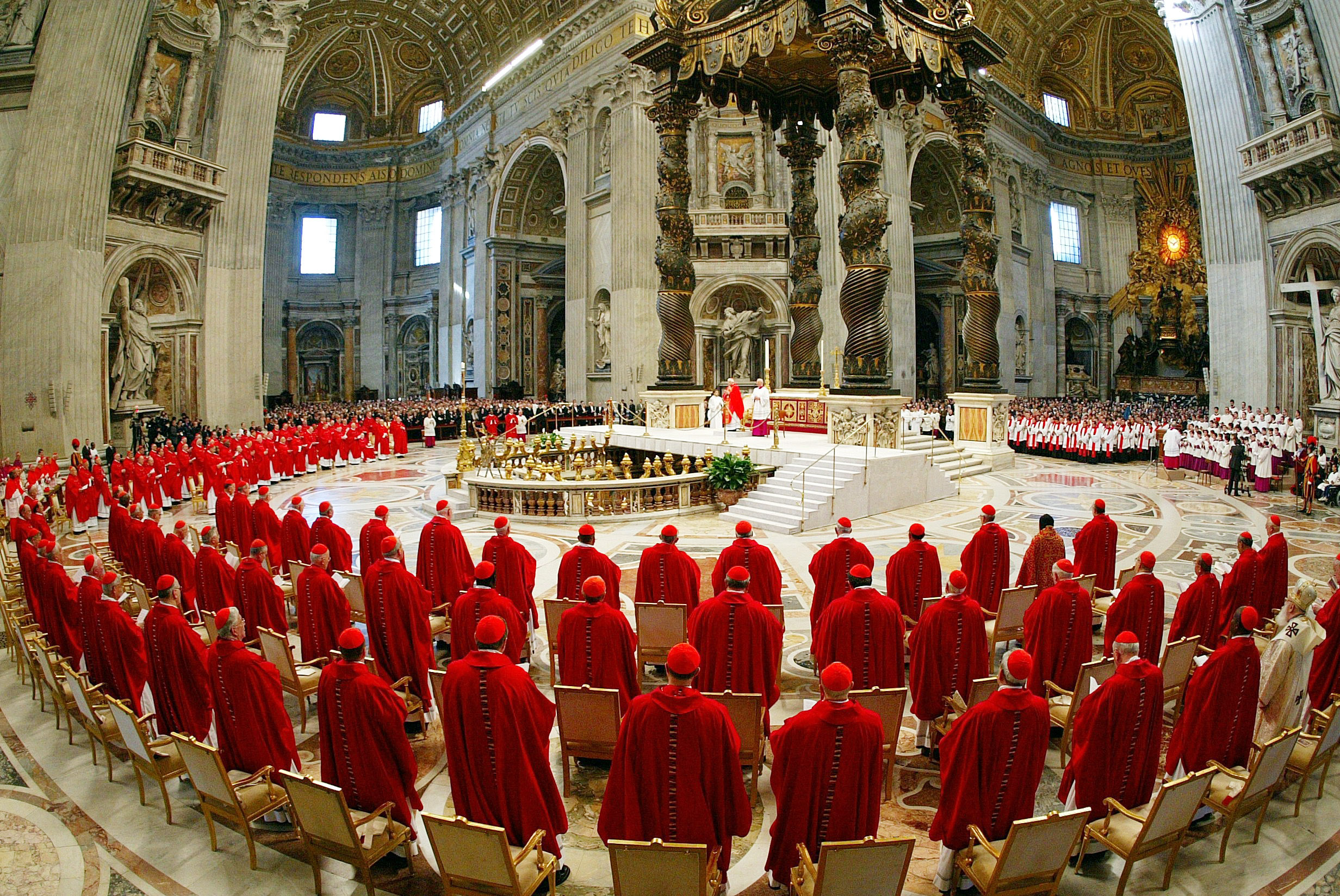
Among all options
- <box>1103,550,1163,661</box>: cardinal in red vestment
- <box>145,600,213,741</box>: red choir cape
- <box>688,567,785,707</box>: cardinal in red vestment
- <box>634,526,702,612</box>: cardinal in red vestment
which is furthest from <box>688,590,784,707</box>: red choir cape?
<box>145,600,213,741</box>: red choir cape

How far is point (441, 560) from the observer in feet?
24.3

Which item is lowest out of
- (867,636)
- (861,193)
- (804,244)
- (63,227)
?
(867,636)

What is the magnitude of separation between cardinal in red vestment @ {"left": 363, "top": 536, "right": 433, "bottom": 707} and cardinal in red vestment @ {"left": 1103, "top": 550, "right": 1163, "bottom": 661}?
4967 mm

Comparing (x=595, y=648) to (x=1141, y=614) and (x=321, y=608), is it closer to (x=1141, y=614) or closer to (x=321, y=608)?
(x=321, y=608)

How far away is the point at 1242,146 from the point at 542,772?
22205 millimetres

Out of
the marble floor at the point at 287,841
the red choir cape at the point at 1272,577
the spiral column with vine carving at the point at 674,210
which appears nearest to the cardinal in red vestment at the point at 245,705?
the marble floor at the point at 287,841

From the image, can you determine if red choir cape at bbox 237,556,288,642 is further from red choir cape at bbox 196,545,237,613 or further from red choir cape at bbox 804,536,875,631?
red choir cape at bbox 804,536,875,631

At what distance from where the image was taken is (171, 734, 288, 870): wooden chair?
12.5 ft

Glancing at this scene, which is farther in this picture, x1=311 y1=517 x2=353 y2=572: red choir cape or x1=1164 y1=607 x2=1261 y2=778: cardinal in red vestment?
x1=311 y1=517 x2=353 y2=572: red choir cape

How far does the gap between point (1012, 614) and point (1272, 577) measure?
7.85 feet

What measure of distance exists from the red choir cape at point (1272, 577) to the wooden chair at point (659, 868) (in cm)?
595

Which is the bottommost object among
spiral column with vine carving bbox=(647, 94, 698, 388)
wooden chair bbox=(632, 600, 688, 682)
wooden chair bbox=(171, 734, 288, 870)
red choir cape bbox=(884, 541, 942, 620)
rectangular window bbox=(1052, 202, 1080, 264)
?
wooden chair bbox=(171, 734, 288, 870)

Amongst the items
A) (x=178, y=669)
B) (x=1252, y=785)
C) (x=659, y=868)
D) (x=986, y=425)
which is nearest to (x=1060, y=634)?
(x=1252, y=785)

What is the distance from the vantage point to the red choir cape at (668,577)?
21.6 feet
